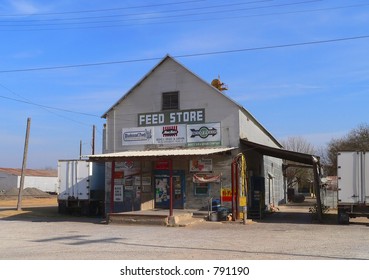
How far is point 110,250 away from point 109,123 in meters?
15.6

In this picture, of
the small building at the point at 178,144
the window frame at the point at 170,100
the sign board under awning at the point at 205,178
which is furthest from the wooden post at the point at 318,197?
the window frame at the point at 170,100

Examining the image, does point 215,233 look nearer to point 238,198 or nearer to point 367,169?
point 238,198

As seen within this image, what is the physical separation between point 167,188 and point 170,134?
3.11 m

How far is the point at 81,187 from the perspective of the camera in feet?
92.5

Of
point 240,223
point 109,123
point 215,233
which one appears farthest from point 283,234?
point 109,123

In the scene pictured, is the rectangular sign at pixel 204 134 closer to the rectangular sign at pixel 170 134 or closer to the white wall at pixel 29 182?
the rectangular sign at pixel 170 134

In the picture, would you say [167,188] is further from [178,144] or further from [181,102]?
[181,102]

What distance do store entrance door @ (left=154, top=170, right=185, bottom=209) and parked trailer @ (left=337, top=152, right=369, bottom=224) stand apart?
8.38 m

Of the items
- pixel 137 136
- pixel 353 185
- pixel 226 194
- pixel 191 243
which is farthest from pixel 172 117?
pixel 191 243

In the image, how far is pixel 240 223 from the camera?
21.3m

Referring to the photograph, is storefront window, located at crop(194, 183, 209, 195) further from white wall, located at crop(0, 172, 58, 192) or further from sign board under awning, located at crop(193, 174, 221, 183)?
white wall, located at crop(0, 172, 58, 192)

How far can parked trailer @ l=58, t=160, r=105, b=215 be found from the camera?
28.1m

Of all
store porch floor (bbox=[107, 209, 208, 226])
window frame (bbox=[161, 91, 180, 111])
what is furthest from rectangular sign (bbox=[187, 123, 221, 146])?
store porch floor (bbox=[107, 209, 208, 226])

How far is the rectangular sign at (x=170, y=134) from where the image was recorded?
24.9m
